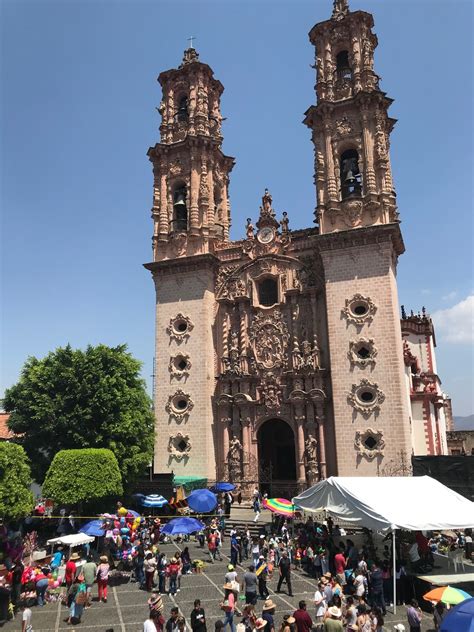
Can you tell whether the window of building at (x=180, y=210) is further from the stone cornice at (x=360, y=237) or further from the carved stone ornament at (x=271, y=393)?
the carved stone ornament at (x=271, y=393)

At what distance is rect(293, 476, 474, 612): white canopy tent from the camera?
52.2 feet

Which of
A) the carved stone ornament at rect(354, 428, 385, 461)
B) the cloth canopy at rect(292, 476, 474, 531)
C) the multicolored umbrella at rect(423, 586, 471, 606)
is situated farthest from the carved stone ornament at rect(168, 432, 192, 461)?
the multicolored umbrella at rect(423, 586, 471, 606)

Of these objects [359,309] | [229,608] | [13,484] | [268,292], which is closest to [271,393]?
[268,292]

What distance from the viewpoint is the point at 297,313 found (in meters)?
34.8

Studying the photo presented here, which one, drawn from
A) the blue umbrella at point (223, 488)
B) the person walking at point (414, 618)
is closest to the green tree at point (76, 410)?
the blue umbrella at point (223, 488)

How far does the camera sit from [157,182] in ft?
136

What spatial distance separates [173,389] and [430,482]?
68.4ft

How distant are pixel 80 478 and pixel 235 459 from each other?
1223cm

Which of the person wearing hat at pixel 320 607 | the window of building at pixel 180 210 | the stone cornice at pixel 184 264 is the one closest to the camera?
the person wearing hat at pixel 320 607

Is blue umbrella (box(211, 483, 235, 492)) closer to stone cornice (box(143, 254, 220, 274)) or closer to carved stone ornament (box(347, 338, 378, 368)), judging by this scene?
carved stone ornament (box(347, 338, 378, 368))

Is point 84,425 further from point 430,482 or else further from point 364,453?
point 430,482

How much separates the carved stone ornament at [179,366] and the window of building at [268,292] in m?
6.58

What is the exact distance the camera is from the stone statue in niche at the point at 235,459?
3338 cm

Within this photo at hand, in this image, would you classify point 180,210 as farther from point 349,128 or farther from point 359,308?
point 359,308
